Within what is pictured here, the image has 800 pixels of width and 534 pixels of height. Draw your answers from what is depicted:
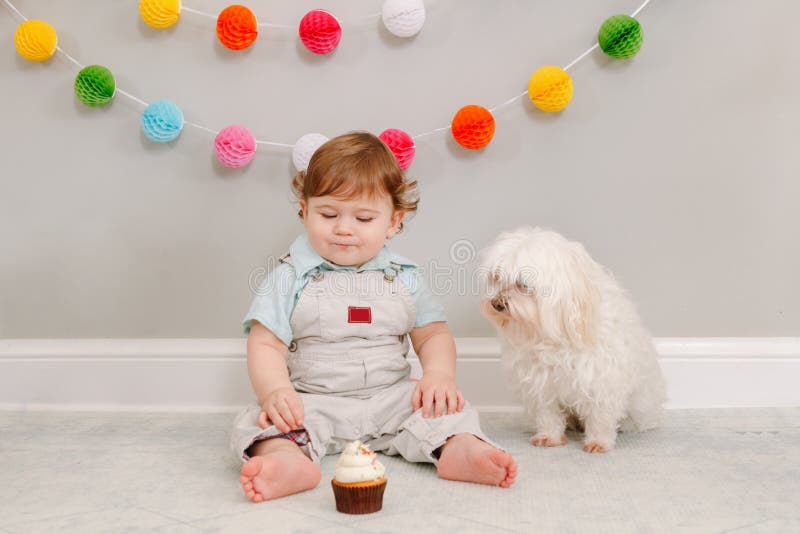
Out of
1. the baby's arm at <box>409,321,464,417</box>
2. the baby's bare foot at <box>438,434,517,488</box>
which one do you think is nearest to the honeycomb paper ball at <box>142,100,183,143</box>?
the baby's arm at <box>409,321,464,417</box>

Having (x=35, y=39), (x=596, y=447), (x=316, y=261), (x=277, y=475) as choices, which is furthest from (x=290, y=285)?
(x=35, y=39)

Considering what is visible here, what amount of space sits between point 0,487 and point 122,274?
655 mm

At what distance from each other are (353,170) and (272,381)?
0.39m

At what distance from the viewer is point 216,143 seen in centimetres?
171

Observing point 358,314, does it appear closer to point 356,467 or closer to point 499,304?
point 499,304

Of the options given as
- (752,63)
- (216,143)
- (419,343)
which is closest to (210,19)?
(216,143)

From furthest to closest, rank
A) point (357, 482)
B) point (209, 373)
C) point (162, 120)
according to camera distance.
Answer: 1. point (209, 373)
2. point (162, 120)
3. point (357, 482)

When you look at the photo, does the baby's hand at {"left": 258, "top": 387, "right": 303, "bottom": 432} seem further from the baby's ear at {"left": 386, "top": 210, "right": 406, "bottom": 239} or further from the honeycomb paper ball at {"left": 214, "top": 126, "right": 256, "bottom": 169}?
the honeycomb paper ball at {"left": 214, "top": 126, "right": 256, "bottom": 169}

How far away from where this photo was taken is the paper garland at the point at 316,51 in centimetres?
163

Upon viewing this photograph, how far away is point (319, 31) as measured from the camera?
1.65 meters

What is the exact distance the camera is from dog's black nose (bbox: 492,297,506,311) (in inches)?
54.8

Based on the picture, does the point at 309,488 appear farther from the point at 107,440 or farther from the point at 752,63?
the point at 752,63

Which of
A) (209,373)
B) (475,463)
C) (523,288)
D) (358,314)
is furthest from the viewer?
(209,373)

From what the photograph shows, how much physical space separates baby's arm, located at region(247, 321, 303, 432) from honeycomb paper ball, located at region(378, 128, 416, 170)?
47 cm
